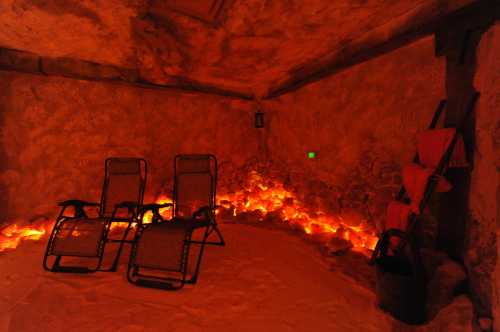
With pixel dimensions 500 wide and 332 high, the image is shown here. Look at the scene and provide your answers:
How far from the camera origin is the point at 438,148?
2045 millimetres

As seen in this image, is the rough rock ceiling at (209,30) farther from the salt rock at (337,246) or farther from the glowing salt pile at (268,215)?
the salt rock at (337,246)

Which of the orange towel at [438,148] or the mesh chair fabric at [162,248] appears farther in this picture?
the mesh chair fabric at [162,248]

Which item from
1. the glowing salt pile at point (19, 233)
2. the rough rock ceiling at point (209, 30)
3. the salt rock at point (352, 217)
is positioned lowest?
the glowing salt pile at point (19, 233)

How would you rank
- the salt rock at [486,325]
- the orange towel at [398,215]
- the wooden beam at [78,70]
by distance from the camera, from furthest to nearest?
the wooden beam at [78,70]
the orange towel at [398,215]
the salt rock at [486,325]

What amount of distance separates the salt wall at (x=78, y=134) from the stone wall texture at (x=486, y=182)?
13.3 feet

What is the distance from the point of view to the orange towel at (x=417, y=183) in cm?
199

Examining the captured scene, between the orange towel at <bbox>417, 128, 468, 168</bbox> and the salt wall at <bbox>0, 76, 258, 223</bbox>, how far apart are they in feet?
12.0

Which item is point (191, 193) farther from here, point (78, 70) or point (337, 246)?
point (78, 70)

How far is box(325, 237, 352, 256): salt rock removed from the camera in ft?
10.4

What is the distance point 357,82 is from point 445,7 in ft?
3.85

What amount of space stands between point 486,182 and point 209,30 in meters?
3.08

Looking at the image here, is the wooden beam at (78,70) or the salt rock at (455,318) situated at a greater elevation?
the wooden beam at (78,70)

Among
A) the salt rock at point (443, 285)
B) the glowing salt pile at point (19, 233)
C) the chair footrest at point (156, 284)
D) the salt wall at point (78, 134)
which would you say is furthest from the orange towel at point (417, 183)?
the glowing salt pile at point (19, 233)

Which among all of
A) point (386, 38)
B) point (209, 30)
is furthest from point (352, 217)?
point (209, 30)
